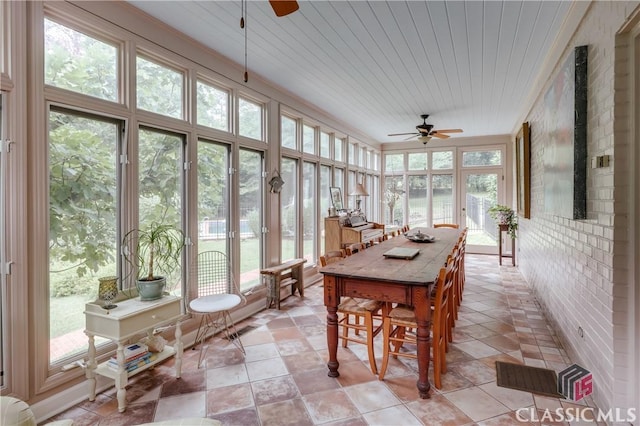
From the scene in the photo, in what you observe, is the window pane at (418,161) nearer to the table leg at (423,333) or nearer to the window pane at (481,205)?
the window pane at (481,205)

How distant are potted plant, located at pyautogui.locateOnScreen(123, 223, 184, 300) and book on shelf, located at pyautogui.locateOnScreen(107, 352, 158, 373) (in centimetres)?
46

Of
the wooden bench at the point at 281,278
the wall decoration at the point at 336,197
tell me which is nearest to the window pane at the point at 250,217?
the wooden bench at the point at 281,278

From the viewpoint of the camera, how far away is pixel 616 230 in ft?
6.36

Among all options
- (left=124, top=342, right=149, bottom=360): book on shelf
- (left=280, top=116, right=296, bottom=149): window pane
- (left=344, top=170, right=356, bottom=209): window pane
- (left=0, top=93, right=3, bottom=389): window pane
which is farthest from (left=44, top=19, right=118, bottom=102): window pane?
(left=344, top=170, right=356, bottom=209): window pane

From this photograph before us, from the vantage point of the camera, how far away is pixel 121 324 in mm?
2223

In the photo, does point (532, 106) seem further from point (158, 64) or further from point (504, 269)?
point (158, 64)

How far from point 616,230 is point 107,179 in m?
3.58

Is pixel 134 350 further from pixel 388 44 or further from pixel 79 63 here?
pixel 388 44

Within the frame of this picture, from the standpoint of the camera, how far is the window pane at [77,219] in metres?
2.36

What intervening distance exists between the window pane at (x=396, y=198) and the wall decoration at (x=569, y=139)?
579 cm

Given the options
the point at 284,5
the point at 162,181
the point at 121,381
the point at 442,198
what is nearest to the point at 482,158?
the point at 442,198

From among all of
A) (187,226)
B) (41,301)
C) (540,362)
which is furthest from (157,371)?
(540,362)

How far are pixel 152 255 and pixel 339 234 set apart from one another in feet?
11.9

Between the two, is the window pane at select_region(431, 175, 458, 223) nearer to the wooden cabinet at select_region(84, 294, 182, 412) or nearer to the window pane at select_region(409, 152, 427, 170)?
the window pane at select_region(409, 152, 427, 170)
